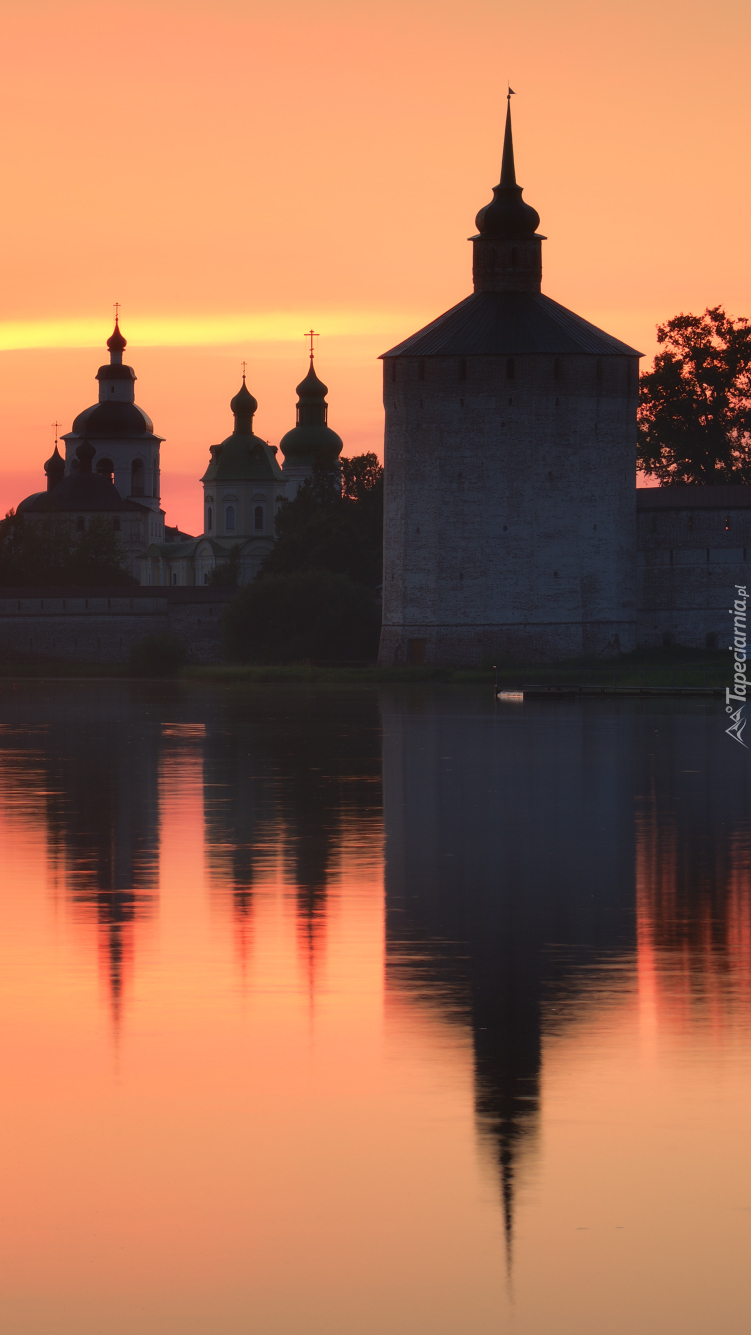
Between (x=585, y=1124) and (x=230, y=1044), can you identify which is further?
(x=230, y=1044)

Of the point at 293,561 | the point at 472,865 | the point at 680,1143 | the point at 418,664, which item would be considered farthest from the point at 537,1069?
the point at 293,561

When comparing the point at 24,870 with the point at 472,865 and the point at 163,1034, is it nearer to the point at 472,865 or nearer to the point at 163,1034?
the point at 472,865

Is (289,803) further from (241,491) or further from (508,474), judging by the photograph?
(241,491)

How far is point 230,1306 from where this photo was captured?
4754mm

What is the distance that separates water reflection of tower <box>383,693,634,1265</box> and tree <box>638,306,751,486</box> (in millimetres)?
45124

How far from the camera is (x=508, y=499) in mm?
61188

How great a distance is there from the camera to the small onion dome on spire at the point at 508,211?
6306cm

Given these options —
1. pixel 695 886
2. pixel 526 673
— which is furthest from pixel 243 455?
pixel 695 886

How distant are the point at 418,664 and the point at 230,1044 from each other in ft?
179

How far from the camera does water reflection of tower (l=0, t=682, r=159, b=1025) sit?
10758 millimetres

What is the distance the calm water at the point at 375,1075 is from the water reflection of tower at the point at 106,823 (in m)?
0.05

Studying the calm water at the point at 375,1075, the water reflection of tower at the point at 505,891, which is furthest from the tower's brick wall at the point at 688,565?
the calm water at the point at 375,1075

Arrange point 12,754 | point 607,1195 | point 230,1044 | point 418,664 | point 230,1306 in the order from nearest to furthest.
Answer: point 230,1306 → point 607,1195 → point 230,1044 → point 12,754 → point 418,664

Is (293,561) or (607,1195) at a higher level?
(293,561)
